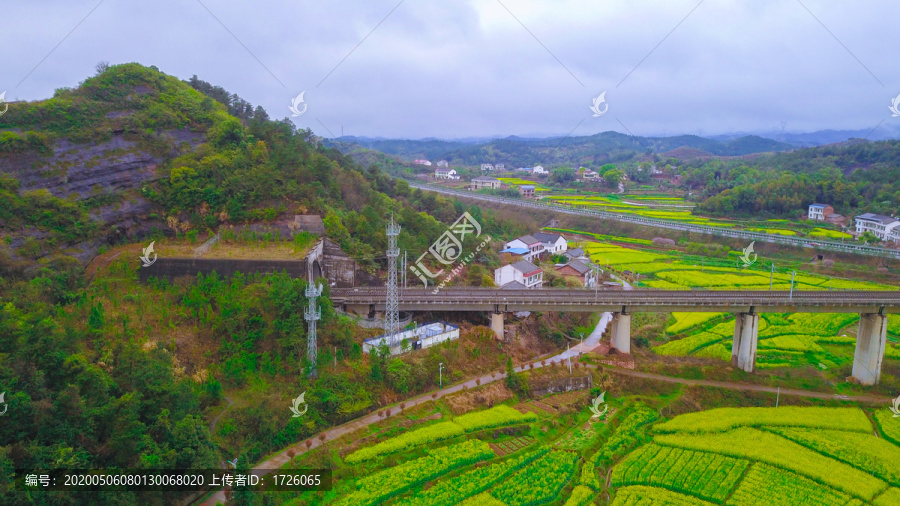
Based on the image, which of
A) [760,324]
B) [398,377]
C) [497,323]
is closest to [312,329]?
[398,377]

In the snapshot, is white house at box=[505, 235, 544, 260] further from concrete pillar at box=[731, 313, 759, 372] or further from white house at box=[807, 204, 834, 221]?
white house at box=[807, 204, 834, 221]

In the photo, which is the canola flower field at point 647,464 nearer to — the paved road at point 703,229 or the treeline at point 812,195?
the paved road at point 703,229

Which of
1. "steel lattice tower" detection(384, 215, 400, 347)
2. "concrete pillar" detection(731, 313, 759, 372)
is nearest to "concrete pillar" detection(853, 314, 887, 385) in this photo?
"concrete pillar" detection(731, 313, 759, 372)

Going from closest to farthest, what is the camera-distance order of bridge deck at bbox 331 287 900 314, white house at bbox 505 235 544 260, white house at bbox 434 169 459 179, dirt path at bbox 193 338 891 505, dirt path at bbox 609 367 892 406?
dirt path at bbox 193 338 891 505
dirt path at bbox 609 367 892 406
bridge deck at bbox 331 287 900 314
white house at bbox 505 235 544 260
white house at bbox 434 169 459 179

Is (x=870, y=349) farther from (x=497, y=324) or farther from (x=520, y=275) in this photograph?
(x=520, y=275)

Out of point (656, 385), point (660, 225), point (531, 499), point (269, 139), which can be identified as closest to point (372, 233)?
point (269, 139)

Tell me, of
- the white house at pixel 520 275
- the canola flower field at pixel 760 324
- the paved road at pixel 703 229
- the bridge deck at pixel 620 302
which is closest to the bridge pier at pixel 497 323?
the bridge deck at pixel 620 302
